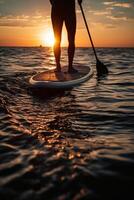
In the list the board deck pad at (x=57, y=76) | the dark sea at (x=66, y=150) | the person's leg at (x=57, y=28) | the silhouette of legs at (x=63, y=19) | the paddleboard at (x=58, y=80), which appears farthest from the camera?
the person's leg at (x=57, y=28)

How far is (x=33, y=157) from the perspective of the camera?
2.93m

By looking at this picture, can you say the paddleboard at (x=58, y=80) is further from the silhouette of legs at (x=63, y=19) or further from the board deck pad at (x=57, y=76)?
the silhouette of legs at (x=63, y=19)

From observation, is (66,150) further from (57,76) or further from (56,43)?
(56,43)

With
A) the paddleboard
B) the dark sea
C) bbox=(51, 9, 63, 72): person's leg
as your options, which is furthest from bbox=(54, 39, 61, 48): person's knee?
the dark sea

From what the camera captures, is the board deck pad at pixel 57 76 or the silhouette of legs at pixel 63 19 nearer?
the board deck pad at pixel 57 76

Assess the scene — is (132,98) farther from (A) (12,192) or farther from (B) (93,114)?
(A) (12,192)

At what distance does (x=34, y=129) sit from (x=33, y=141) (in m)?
0.46

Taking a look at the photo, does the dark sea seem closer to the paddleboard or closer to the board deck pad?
the paddleboard

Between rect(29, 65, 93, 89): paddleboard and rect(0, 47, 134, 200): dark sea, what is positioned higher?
rect(0, 47, 134, 200): dark sea

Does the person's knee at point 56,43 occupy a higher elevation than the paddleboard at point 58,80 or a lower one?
higher

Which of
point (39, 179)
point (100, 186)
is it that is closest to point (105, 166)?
point (100, 186)

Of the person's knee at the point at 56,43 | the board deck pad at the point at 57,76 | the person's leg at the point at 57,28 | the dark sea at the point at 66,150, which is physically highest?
the person's leg at the point at 57,28

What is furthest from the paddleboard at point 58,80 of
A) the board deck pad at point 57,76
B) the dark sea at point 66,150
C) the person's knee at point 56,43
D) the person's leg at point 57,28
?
the dark sea at point 66,150

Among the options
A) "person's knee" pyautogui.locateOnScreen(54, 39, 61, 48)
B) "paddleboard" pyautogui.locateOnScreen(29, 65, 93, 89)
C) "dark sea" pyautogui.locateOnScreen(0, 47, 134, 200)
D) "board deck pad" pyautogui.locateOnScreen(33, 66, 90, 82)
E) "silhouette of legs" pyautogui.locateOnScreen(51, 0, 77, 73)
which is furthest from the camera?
"person's knee" pyautogui.locateOnScreen(54, 39, 61, 48)
